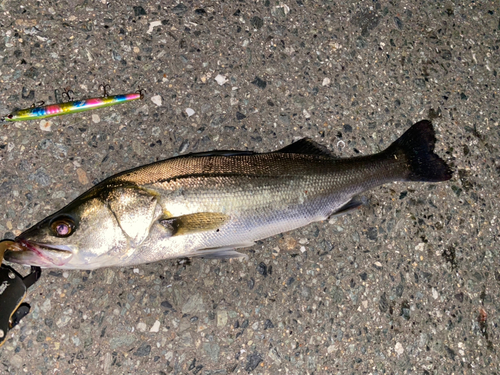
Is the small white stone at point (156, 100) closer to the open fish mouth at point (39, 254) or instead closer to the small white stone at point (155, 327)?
the open fish mouth at point (39, 254)

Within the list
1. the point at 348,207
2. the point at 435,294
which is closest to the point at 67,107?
the point at 348,207

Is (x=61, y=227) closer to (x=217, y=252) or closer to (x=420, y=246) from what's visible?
(x=217, y=252)

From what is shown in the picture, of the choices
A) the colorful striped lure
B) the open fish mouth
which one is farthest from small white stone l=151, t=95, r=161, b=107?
the open fish mouth

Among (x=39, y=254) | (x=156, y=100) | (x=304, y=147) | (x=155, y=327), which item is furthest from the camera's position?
(x=156, y=100)

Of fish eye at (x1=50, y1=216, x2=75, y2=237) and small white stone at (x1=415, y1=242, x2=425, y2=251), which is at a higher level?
fish eye at (x1=50, y1=216, x2=75, y2=237)

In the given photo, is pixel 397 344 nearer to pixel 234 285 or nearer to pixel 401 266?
pixel 401 266

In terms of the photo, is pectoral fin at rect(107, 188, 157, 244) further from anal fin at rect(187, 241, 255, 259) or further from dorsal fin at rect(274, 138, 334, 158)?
dorsal fin at rect(274, 138, 334, 158)

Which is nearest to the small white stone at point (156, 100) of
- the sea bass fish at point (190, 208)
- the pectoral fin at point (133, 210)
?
the sea bass fish at point (190, 208)
